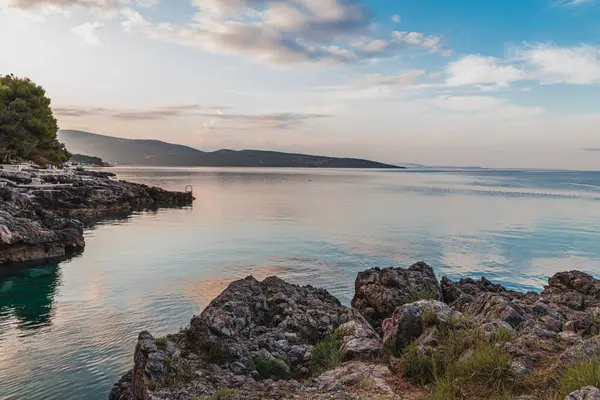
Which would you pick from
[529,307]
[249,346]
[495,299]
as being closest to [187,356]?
[249,346]

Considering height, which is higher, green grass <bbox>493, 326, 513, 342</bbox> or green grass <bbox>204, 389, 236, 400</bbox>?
green grass <bbox>493, 326, 513, 342</bbox>

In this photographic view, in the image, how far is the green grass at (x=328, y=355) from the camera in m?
10.1

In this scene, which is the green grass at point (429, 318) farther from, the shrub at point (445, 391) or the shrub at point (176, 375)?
the shrub at point (176, 375)

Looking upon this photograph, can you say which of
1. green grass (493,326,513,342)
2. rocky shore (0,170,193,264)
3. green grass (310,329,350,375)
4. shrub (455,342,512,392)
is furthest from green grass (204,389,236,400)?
rocky shore (0,170,193,264)

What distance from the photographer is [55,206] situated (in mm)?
56562

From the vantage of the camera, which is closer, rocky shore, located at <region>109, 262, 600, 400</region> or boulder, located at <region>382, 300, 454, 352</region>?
rocky shore, located at <region>109, 262, 600, 400</region>

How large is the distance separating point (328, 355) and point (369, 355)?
4.19ft

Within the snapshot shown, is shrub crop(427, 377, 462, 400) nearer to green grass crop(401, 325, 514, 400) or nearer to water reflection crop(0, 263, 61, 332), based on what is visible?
green grass crop(401, 325, 514, 400)

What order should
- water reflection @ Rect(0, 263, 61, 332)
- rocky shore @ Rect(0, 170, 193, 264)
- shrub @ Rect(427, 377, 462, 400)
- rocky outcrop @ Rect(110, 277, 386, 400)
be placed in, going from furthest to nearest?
1. rocky shore @ Rect(0, 170, 193, 264)
2. water reflection @ Rect(0, 263, 61, 332)
3. rocky outcrop @ Rect(110, 277, 386, 400)
4. shrub @ Rect(427, 377, 462, 400)

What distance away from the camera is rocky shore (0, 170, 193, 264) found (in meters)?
30.5

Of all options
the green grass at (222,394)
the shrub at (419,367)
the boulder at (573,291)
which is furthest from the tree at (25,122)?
the shrub at (419,367)

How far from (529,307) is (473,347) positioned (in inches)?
209

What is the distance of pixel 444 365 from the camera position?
8.09 meters

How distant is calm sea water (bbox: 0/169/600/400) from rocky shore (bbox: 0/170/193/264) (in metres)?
2.53
